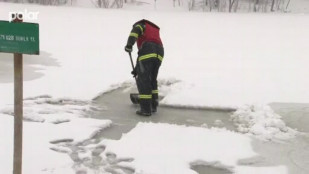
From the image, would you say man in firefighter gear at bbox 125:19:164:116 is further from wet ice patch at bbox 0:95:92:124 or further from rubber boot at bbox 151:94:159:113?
wet ice patch at bbox 0:95:92:124

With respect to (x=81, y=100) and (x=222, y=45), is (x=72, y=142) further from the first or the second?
(x=222, y=45)

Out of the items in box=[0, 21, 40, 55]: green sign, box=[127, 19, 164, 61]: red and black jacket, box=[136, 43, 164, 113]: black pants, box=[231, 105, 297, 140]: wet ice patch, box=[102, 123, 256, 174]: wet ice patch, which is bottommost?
box=[102, 123, 256, 174]: wet ice patch

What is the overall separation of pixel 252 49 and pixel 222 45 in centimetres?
84

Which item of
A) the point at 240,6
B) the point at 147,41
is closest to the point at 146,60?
the point at 147,41

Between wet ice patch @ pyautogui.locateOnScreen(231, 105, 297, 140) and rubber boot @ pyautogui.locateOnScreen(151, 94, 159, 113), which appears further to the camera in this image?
rubber boot @ pyautogui.locateOnScreen(151, 94, 159, 113)

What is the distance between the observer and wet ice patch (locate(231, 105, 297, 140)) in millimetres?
5629

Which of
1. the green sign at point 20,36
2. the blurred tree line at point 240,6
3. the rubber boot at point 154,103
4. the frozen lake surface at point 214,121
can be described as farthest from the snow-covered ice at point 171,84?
the blurred tree line at point 240,6

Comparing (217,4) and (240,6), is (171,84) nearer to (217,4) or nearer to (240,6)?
(217,4)

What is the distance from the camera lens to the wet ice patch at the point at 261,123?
563 cm

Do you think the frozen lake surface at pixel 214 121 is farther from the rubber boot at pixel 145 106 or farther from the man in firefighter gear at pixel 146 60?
the man in firefighter gear at pixel 146 60

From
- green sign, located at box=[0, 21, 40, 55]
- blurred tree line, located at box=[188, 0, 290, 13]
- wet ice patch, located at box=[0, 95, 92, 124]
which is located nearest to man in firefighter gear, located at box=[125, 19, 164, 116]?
wet ice patch, located at box=[0, 95, 92, 124]

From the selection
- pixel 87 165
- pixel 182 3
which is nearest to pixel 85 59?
pixel 87 165

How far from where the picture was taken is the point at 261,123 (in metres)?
5.85

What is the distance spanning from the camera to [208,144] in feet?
17.0
